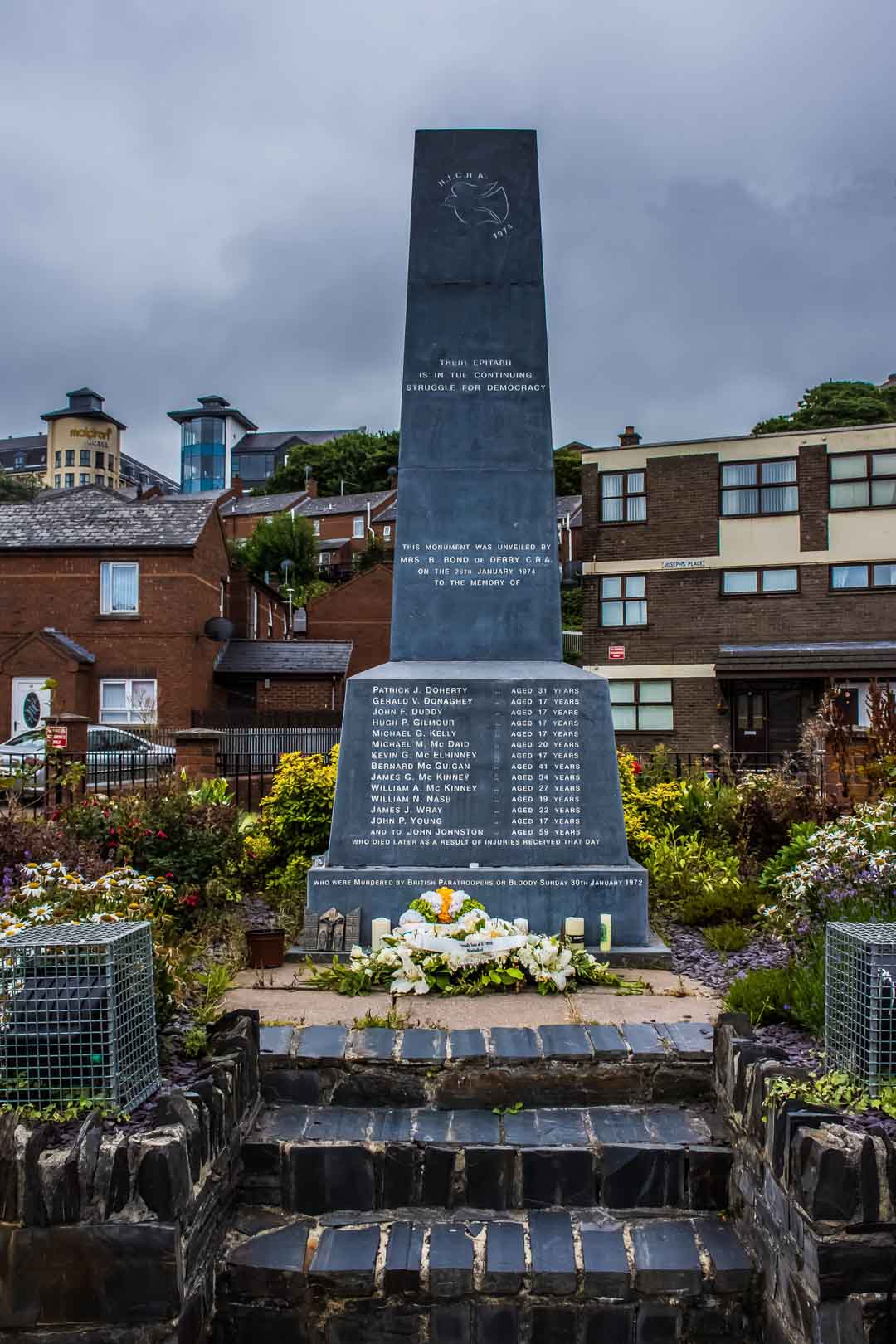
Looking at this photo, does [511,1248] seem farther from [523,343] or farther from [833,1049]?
[523,343]

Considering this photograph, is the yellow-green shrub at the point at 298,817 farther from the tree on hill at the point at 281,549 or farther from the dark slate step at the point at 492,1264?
the tree on hill at the point at 281,549

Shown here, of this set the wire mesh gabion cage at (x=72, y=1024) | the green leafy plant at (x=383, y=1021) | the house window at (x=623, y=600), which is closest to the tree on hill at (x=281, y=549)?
the house window at (x=623, y=600)

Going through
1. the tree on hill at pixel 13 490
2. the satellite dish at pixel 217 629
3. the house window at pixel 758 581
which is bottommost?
the satellite dish at pixel 217 629

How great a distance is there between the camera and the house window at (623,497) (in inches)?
1115

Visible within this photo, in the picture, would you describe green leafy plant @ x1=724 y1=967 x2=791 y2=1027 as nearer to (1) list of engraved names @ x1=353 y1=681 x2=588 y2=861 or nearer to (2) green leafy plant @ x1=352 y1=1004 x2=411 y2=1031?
(2) green leafy plant @ x1=352 y1=1004 x2=411 y2=1031

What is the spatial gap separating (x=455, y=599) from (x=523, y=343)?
2.07 m

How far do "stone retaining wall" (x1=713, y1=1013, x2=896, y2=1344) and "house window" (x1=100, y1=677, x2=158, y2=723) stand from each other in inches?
1115

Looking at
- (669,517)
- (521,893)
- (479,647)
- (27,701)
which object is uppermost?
(669,517)

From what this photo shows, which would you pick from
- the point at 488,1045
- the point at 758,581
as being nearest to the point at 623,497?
the point at 758,581

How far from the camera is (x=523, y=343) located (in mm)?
7930

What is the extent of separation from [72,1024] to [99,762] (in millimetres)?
13326

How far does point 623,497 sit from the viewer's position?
93.6ft

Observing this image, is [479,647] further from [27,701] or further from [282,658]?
[282,658]

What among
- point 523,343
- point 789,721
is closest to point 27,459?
point 789,721
